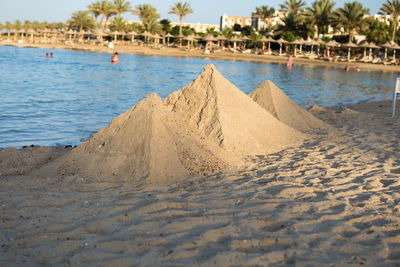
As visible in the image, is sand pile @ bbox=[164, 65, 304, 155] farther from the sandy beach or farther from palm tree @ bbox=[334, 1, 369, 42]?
palm tree @ bbox=[334, 1, 369, 42]

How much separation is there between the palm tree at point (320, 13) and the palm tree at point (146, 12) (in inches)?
1139

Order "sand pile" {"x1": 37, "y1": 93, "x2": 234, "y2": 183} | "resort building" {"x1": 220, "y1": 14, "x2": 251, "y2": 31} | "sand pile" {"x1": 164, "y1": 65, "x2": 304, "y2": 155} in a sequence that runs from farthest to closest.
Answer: "resort building" {"x1": 220, "y1": 14, "x2": 251, "y2": 31} < "sand pile" {"x1": 164, "y1": 65, "x2": 304, "y2": 155} < "sand pile" {"x1": 37, "y1": 93, "x2": 234, "y2": 183}

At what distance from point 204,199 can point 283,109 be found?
4.84 m

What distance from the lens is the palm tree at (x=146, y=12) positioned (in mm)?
70875

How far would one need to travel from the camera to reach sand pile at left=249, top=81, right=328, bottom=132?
7.98m

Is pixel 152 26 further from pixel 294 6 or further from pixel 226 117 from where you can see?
pixel 226 117

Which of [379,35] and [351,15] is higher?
[351,15]

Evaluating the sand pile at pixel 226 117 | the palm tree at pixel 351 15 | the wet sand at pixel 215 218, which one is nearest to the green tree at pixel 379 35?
the palm tree at pixel 351 15

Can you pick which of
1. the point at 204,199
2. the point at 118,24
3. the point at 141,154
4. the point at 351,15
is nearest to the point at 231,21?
the point at 118,24

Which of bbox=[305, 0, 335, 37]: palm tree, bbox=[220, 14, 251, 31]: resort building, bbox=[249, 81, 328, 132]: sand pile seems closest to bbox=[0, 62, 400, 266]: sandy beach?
bbox=[249, 81, 328, 132]: sand pile

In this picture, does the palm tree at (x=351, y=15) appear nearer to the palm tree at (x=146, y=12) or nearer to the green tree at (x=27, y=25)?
the palm tree at (x=146, y=12)

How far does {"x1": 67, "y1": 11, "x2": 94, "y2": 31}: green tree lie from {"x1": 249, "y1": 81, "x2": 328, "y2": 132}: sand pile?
7703 centimetres

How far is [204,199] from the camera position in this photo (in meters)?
3.78

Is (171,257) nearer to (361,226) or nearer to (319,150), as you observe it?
(361,226)
